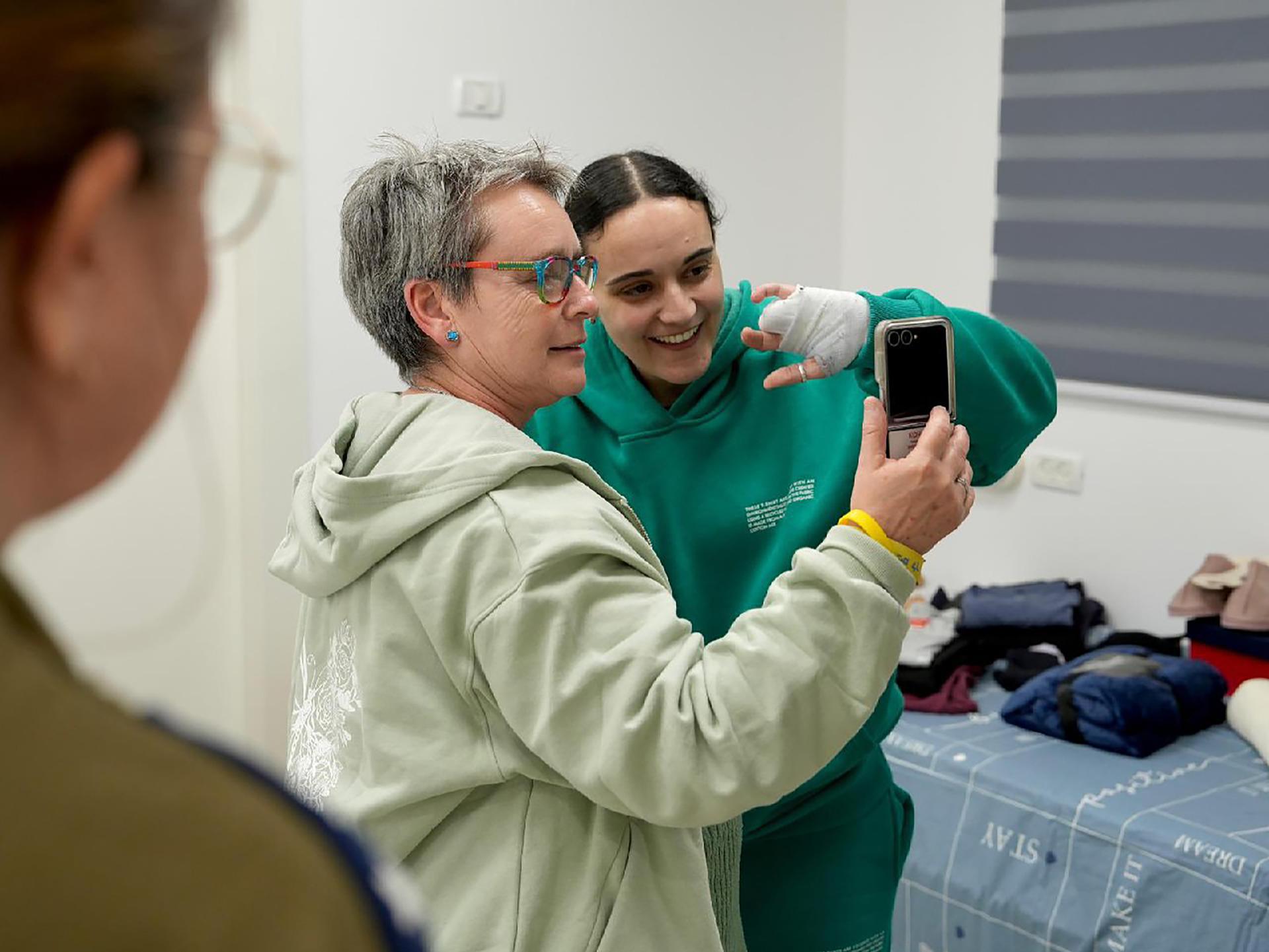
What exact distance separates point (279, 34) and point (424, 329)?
1.95 metres

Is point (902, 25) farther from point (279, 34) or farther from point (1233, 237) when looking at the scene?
point (279, 34)

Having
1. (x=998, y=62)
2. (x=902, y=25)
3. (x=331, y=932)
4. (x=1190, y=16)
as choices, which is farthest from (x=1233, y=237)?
(x=331, y=932)

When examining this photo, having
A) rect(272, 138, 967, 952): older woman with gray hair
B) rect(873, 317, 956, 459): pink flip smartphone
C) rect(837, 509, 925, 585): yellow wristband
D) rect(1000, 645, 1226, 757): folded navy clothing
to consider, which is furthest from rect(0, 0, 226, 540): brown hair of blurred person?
rect(1000, 645, 1226, 757): folded navy clothing

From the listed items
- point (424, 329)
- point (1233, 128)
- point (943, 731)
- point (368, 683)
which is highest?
point (1233, 128)

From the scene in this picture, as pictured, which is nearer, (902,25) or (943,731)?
(943,731)

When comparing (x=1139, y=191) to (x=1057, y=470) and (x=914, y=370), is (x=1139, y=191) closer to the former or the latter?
(x=1057, y=470)

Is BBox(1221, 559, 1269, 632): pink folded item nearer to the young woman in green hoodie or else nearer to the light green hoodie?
the young woman in green hoodie

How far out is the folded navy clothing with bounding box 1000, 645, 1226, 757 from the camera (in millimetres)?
2771

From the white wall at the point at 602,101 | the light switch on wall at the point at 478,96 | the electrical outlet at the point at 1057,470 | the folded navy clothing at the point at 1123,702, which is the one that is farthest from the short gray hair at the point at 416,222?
the electrical outlet at the point at 1057,470

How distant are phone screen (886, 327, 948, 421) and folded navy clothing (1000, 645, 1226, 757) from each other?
1.53 metres

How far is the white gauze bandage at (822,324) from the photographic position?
1.59 metres

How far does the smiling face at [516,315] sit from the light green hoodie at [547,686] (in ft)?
0.36

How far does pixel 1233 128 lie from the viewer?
3189mm

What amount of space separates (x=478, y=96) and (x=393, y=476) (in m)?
2.38
